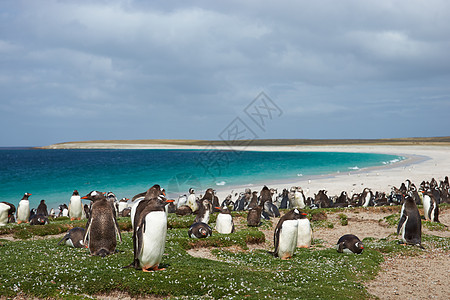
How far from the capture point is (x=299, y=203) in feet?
78.9

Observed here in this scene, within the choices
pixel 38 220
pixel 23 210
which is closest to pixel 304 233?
pixel 38 220

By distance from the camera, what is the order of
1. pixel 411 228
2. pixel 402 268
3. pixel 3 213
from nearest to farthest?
1. pixel 402 268
2. pixel 411 228
3. pixel 3 213

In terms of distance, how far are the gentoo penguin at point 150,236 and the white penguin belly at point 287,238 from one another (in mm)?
4264

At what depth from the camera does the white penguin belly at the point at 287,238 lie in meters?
10.8

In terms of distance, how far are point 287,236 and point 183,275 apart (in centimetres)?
415

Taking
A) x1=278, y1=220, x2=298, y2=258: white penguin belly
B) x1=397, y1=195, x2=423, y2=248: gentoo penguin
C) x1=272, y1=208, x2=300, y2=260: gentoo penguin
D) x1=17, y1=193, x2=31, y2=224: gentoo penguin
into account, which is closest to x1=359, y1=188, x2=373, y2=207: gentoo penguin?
x1=397, y1=195, x2=423, y2=248: gentoo penguin

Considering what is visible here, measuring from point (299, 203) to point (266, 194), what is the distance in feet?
8.93

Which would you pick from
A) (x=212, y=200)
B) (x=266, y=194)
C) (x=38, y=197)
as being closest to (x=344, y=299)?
(x=212, y=200)

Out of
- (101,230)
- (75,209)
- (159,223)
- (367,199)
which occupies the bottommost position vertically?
(367,199)

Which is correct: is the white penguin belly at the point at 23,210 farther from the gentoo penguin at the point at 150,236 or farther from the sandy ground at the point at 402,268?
the gentoo penguin at the point at 150,236

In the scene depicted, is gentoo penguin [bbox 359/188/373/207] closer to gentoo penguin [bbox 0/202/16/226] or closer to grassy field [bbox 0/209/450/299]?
grassy field [bbox 0/209/450/299]

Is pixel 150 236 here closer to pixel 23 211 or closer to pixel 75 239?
pixel 75 239

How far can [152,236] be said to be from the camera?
25.7 feet

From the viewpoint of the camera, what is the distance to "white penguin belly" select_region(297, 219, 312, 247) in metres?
12.9
